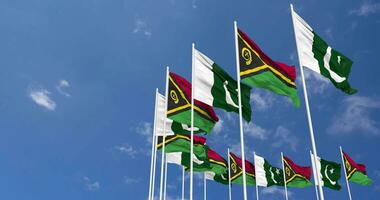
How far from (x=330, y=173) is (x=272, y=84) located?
23.5 m

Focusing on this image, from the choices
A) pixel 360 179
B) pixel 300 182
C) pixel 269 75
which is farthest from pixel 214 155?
pixel 360 179

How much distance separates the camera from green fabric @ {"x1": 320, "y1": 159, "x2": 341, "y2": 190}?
36.6 m

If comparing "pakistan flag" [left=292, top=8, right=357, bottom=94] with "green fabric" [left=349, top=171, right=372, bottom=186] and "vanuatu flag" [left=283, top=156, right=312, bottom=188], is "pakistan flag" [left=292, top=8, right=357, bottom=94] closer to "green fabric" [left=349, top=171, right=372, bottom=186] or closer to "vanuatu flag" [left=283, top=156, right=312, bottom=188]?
"vanuatu flag" [left=283, top=156, right=312, bottom=188]

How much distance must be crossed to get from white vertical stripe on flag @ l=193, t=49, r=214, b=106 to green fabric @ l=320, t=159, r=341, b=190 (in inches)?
862

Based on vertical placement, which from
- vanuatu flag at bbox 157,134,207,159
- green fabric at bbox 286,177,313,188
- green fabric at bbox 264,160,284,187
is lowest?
vanuatu flag at bbox 157,134,207,159

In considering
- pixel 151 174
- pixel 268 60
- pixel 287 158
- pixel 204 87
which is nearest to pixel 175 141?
pixel 151 174

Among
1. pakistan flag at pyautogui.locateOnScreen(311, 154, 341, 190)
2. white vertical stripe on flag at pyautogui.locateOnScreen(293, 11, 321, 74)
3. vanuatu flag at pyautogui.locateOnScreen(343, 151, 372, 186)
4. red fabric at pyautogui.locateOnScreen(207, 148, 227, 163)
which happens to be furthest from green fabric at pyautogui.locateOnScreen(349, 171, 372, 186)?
A: white vertical stripe on flag at pyautogui.locateOnScreen(293, 11, 321, 74)

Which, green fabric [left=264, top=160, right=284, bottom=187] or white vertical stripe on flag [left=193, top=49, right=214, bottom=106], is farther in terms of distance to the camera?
green fabric [left=264, top=160, right=284, bottom=187]

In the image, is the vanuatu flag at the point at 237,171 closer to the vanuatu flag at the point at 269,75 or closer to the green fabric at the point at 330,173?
the green fabric at the point at 330,173

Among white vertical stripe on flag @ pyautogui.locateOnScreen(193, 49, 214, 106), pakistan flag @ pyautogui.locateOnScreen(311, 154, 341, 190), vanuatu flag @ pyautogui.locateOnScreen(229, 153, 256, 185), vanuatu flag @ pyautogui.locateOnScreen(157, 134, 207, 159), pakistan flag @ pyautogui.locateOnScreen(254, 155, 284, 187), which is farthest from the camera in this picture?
pakistan flag @ pyautogui.locateOnScreen(311, 154, 341, 190)

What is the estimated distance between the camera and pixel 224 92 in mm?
19031

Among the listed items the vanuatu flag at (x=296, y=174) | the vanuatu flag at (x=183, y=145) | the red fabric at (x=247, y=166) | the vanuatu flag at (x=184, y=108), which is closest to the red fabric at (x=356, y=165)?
the vanuatu flag at (x=296, y=174)

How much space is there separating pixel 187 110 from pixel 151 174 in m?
6.43

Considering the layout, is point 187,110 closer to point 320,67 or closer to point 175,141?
point 175,141
